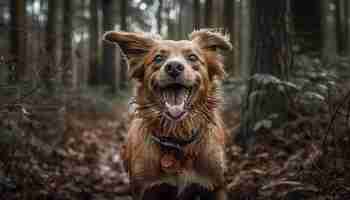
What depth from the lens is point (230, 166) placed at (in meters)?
6.35

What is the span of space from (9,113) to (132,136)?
1.53 meters

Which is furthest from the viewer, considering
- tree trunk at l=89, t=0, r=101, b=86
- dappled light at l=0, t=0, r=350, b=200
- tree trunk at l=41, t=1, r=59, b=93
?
tree trunk at l=89, t=0, r=101, b=86

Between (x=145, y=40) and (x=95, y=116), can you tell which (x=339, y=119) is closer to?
(x=145, y=40)

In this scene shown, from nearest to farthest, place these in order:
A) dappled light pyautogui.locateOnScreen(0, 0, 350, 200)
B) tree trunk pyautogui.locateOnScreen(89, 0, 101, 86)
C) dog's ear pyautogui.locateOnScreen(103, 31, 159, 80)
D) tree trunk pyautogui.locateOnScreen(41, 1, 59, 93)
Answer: dappled light pyautogui.locateOnScreen(0, 0, 350, 200) → dog's ear pyautogui.locateOnScreen(103, 31, 159, 80) → tree trunk pyautogui.locateOnScreen(41, 1, 59, 93) → tree trunk pyautogui.locateOnScreen(89, 0, 101, 86)

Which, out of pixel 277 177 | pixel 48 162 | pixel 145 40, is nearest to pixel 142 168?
pixel 145 40

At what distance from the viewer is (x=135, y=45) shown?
4820mm

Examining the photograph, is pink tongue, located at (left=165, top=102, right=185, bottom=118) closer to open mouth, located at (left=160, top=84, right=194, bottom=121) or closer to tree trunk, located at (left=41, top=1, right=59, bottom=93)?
open mouth, located at (left=160, top=84, right=194, bottom=121)

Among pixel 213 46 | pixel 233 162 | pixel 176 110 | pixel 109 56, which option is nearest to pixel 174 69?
pixel 176 110

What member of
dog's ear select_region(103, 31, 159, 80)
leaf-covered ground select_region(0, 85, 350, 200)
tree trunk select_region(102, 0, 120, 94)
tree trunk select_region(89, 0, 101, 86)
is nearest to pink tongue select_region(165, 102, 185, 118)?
dog's ear select_region(103, 31, 159, 80)

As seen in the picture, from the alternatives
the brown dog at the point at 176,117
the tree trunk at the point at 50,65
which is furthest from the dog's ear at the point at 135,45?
the tree trunk at the point at 50,65

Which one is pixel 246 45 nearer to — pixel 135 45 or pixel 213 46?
pixel 213 46

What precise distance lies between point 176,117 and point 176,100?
24 centimetres

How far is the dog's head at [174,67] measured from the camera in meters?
4.29

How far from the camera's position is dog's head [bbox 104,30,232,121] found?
4293mm
